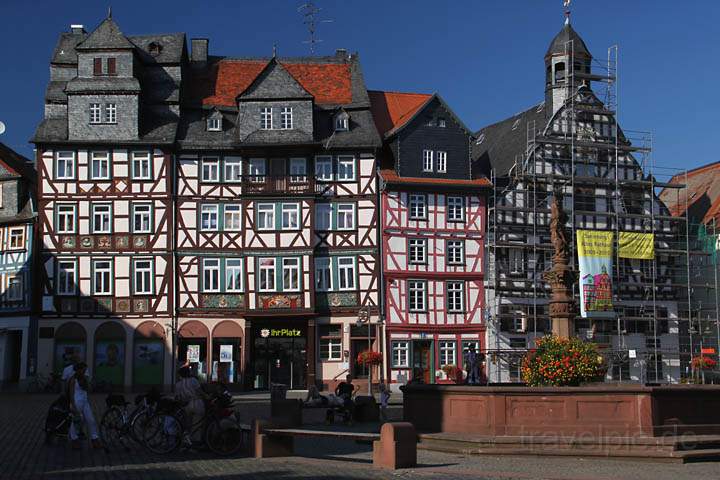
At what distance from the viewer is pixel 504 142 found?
5647 cm

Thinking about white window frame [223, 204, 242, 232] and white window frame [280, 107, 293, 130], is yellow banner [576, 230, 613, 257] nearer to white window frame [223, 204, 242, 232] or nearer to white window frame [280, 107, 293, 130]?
white window frame [280, 107, 293, 130]

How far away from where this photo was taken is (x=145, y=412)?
64.4 feet

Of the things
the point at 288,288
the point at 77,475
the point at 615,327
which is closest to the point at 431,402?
the point at 77,475

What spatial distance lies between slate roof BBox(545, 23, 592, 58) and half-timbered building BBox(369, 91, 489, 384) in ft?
34.3

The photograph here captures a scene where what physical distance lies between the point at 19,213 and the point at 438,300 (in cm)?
1958

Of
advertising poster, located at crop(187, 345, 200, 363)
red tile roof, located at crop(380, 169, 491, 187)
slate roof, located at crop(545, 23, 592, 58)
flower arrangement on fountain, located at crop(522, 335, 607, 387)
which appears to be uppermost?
slate roof, located at crop(545, 23, 592, 58)

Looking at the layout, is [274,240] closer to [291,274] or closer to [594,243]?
[291,274]

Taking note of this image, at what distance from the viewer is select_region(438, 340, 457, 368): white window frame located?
46.8 metres

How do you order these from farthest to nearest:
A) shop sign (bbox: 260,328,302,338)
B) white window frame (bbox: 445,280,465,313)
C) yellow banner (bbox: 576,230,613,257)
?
yellow banner (bbox: 576,230,613,257) → white window frame (bbox: 445,280,465,313) → shop sign (bbox: 260,328,302,338)

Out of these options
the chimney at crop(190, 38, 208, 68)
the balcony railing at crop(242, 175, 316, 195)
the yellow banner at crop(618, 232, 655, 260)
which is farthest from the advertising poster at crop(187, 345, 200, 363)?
the yellow banner at crop(618, 232, 655, 260)

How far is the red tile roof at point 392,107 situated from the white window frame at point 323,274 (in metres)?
7.48

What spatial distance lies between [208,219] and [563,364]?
28.6 meters

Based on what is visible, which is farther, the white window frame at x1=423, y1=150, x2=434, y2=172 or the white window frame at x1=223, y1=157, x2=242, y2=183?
the white window frame at x1=423, y1=150, x2=434, y2=172

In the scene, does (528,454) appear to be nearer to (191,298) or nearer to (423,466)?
(423,466)
